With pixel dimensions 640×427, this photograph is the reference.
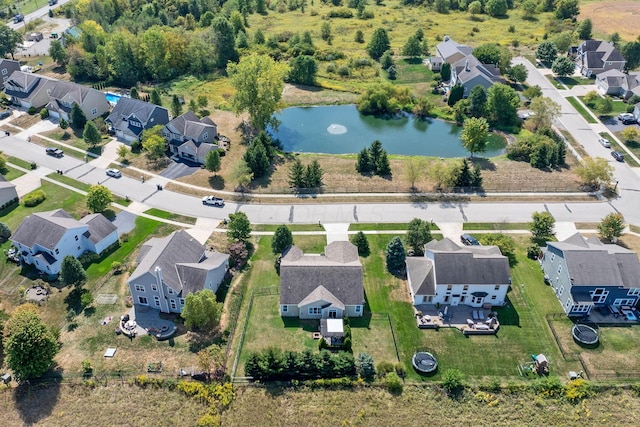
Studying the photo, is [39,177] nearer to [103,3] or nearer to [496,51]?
[103,3]

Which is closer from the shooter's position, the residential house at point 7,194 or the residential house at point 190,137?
the residential house at point 7,194

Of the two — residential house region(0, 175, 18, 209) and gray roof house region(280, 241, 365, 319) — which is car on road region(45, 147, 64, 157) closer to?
residential house region(0, 175, 18, 209)

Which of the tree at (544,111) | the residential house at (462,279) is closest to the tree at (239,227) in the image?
the residential house at (462,279)

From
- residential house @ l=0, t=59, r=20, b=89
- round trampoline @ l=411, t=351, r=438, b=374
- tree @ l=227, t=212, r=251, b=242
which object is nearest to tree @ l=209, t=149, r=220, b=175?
tree @ l=227, t=212, r=251, b=242

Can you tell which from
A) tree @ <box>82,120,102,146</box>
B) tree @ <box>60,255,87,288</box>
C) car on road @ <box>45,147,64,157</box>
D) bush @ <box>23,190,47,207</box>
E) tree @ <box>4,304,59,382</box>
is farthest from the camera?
car on road @ <box>45,147,64,157</box>

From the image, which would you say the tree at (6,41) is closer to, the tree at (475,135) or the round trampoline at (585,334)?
the tree at (475,135)

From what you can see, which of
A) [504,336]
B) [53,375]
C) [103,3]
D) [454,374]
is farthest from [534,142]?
[103,3]

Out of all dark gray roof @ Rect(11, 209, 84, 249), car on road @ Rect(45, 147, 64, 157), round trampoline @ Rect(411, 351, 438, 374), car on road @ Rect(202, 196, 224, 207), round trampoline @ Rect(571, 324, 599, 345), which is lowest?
round trampoline @ Rect(571, 324, 599, 345)
